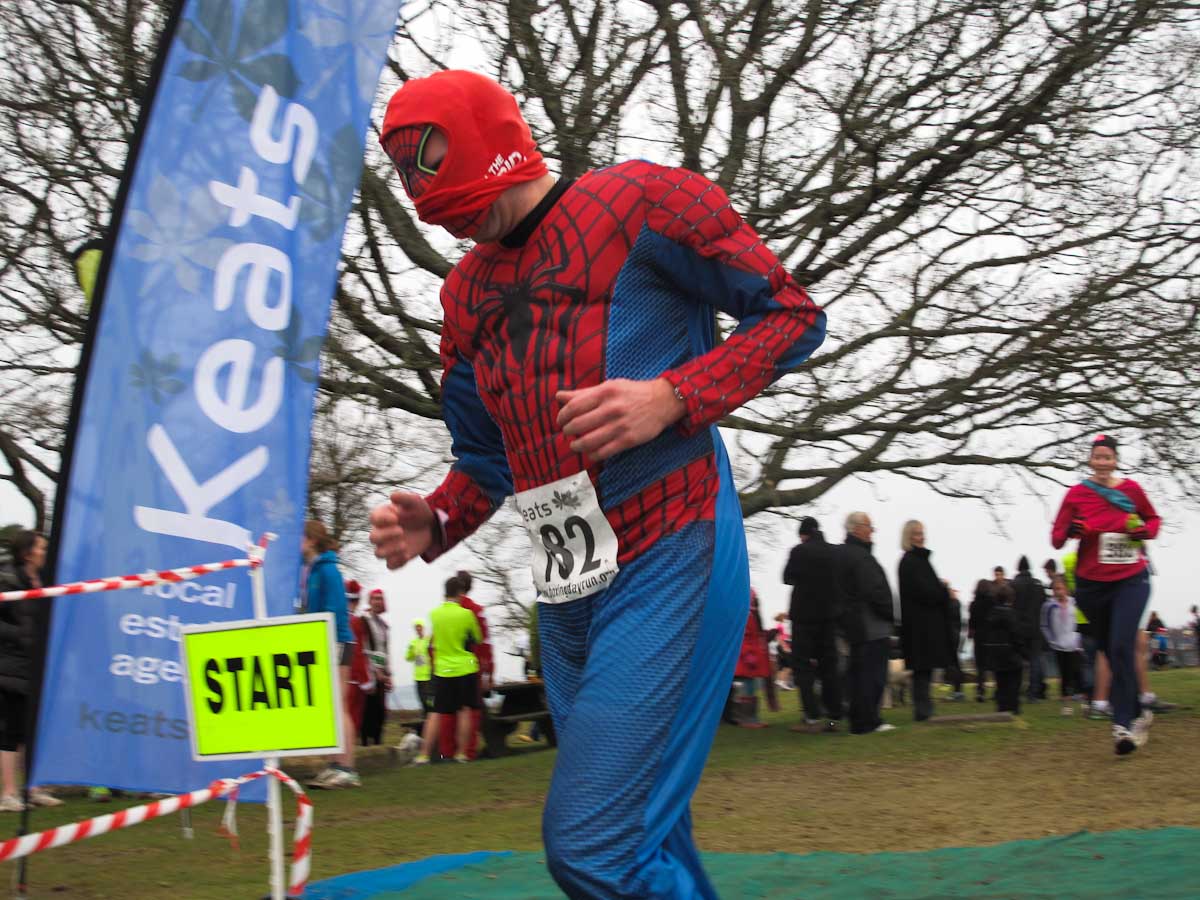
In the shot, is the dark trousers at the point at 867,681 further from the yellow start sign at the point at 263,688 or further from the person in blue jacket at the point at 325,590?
the yellow start sign at the point at 263,688

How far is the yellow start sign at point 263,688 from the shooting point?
14.3 ft

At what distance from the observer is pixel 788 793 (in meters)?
8.55

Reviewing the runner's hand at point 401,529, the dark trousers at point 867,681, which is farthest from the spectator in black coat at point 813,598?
the runner's hand at point 401,529

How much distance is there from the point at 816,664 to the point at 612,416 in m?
10.6

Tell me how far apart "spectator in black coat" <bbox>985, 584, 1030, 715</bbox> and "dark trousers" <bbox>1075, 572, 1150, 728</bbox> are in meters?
4.16

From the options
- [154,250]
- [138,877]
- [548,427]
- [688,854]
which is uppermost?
[154,250]

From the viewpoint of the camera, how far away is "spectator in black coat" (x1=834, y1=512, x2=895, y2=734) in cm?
1155

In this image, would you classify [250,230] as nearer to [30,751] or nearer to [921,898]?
[30,751]

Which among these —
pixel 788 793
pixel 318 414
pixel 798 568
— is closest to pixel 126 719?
pixel 788 793

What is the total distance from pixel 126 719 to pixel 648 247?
368cm

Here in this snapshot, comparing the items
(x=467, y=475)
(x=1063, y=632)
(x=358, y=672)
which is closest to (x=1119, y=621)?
(x=467, y=475)

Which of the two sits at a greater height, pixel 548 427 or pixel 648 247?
pixel 648 247

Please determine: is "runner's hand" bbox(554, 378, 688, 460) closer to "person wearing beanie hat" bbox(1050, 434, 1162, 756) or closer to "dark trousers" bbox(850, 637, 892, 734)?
"person wearing beanie hat" bbox(1050, 434, 1162, 756)

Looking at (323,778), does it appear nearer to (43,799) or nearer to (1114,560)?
(43,799)
